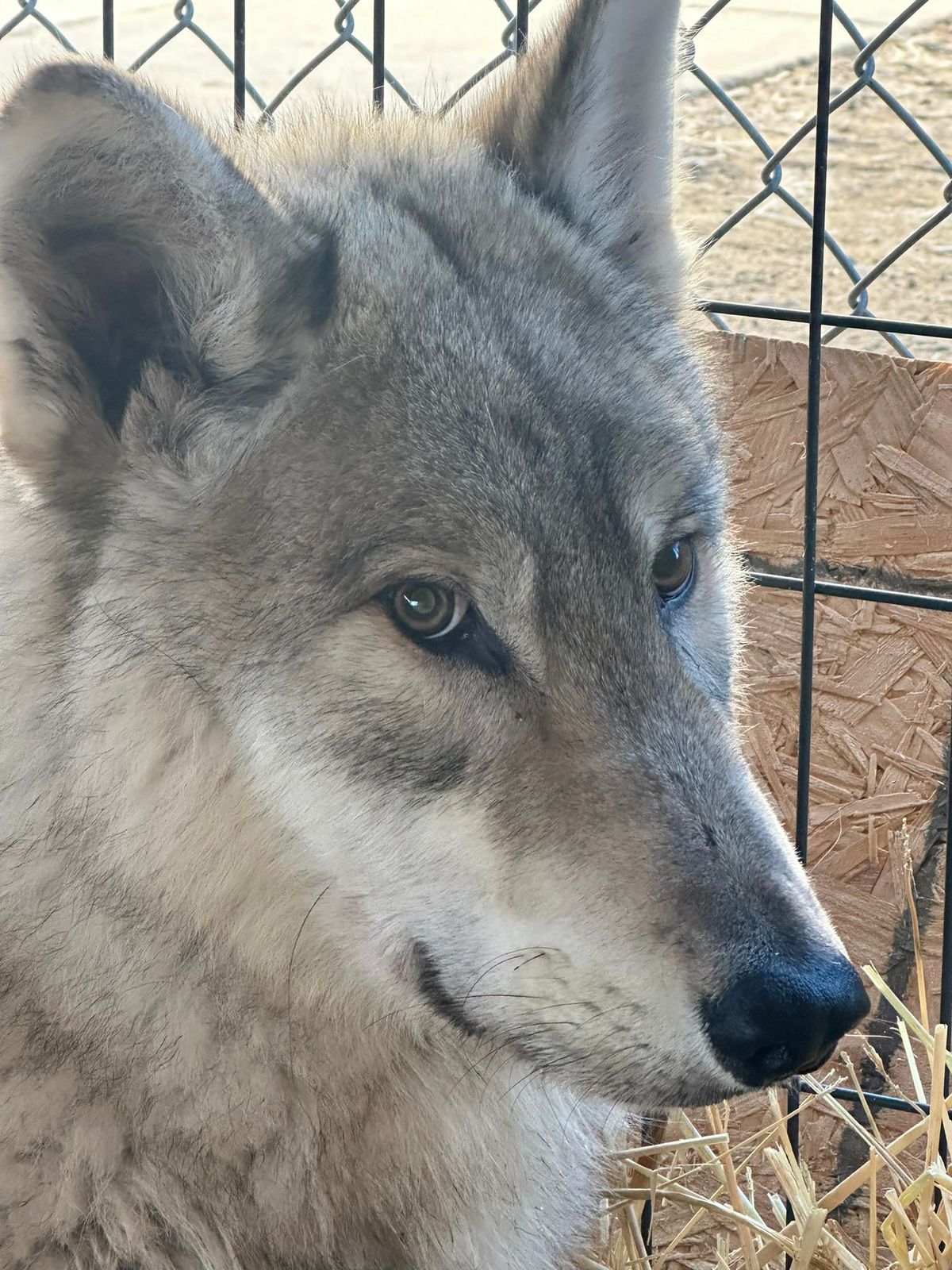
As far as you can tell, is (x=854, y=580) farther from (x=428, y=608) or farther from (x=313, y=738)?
(x=313, y=738)

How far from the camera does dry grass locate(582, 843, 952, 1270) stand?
8.57 ft

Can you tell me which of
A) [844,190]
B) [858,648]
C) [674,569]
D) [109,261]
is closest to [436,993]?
[674,569]

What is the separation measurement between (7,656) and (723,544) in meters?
1.12

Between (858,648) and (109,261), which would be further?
(858,648)

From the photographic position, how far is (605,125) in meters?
2.38

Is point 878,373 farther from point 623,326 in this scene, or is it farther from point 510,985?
point 510,985

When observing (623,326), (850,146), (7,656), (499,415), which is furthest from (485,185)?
(850,146)

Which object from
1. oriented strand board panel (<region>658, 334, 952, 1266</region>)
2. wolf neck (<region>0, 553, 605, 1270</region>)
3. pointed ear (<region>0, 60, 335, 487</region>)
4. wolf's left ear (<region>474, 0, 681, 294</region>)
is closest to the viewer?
pointed ear (<region>0, 60, 335, 487</region>)

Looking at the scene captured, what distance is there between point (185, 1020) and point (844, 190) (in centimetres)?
688

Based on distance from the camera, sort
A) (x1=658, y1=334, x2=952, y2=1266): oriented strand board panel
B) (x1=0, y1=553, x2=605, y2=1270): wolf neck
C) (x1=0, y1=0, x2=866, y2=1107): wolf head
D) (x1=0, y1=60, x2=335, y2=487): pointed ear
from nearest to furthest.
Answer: (x1=0, y1=60, x2=335, y2=487): pointed ear
(x1=0, y1=0, x2=866, y2=1107): wolf head
(x1=0, y1=553, x2=605, y2=1270): wolf neck
(x1=658, y1=334, x2=952, y2=1266): oriented strand board panel

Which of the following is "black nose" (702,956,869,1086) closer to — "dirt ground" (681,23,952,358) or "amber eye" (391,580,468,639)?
"amber eye" (391,580,468,639)

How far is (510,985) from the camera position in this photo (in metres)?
1.89

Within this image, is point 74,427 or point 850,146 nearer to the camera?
point 74,427

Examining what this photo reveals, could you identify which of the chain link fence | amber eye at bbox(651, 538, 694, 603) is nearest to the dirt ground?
the chain link fence
